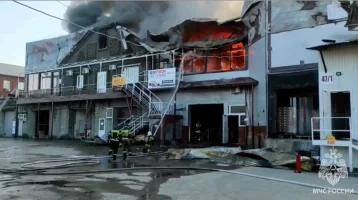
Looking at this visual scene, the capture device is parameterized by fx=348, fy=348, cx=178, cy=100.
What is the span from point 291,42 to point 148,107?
1025 centimetres

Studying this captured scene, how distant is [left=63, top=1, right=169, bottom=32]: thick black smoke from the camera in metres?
32.4

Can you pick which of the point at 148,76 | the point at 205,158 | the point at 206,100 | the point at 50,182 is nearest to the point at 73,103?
the point at 148,76

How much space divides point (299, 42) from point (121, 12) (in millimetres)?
18849

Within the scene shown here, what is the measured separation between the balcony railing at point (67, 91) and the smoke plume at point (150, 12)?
6146mm

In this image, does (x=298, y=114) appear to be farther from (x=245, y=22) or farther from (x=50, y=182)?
(x=50, y=182)

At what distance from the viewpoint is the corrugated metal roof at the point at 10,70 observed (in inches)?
2171

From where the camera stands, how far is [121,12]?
32.6 m

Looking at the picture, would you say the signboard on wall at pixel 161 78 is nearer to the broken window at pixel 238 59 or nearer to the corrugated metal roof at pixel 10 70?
the broken window at pixel 238 59

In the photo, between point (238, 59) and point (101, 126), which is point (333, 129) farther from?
point (101, 126)

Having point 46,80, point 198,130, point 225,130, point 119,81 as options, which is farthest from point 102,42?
point 225,130

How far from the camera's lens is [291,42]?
63.0 ft

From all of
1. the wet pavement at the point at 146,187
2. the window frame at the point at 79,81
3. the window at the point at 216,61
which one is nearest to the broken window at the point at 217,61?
the window at the point at 216,61

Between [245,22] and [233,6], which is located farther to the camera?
[233,6]

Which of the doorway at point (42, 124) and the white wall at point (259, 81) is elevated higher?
the white wall at point (259, 81)
